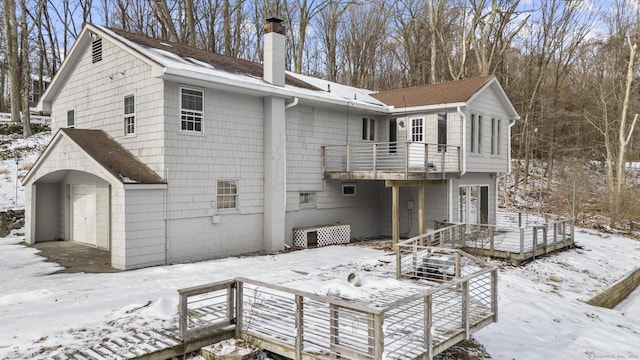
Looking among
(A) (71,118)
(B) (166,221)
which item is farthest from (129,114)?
(A) (71,118)

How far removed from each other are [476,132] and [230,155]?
29.8 feet

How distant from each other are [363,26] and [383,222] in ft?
67.2

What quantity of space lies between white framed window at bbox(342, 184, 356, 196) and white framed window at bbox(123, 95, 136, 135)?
293 inches

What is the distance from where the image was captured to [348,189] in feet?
54.0

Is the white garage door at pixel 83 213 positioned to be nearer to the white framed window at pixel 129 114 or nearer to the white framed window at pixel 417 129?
the white framed window at pixel 129 114

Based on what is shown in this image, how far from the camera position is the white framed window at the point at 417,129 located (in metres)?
16.3

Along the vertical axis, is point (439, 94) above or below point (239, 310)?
above

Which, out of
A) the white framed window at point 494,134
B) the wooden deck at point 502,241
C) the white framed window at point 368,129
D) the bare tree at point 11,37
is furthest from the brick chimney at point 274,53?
the bare tree at point 11,37

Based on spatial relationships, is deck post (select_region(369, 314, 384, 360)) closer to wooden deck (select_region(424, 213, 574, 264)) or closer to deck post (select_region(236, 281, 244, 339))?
deck post (select_region(236, 281, 244, 339))

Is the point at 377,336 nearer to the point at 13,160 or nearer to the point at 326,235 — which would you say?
the point at 326,235

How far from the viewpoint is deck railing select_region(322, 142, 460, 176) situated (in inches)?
599

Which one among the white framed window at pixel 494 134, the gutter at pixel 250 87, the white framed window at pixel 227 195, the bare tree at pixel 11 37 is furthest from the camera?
the bare tree at pixel 11 37

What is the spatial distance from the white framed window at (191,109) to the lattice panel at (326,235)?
4.64 m

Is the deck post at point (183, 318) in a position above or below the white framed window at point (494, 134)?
below
